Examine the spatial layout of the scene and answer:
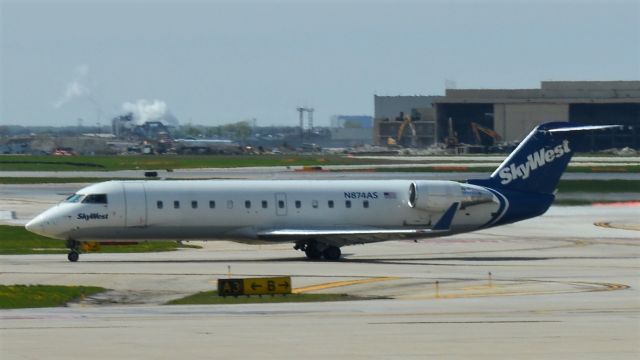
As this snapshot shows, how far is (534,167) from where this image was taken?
57781 millimetres

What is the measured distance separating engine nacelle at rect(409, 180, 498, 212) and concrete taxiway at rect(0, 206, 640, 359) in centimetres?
218

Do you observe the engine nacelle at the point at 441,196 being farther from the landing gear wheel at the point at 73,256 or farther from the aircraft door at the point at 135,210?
the landing gear wheel at the point at 73,256

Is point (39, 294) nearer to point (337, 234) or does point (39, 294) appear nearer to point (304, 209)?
point (337, 234)

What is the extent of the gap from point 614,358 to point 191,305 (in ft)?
45.5

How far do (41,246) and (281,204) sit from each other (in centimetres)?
1240

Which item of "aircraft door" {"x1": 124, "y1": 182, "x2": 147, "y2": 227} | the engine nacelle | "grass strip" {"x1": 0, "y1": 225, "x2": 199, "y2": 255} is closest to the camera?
"aircraft door" {"x1": 124, "y1": 182, "x2": 147, "y2": 227}

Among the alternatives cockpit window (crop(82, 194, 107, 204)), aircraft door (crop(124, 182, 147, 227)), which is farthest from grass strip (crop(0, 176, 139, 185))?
aircraft door (crop(124, 182, 147, 227))

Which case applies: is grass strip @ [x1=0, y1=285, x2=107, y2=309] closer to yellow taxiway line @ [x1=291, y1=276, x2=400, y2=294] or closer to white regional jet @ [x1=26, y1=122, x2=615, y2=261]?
yellow taxiway line @ [x1=291, y1=276, x2=400, y2=294]

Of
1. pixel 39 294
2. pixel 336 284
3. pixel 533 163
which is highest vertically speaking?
pixel 533 163

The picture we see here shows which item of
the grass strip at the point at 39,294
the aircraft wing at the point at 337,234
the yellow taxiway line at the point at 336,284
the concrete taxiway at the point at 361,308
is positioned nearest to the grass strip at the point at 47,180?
the concrete taxiway at the point at 361,308

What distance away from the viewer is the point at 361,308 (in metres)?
36.0

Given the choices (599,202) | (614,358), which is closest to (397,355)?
(614,358)

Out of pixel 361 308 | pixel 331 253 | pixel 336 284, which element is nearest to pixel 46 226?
pixel 331 253

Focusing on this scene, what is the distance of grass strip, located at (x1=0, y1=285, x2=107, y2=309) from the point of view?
37.4 metres
